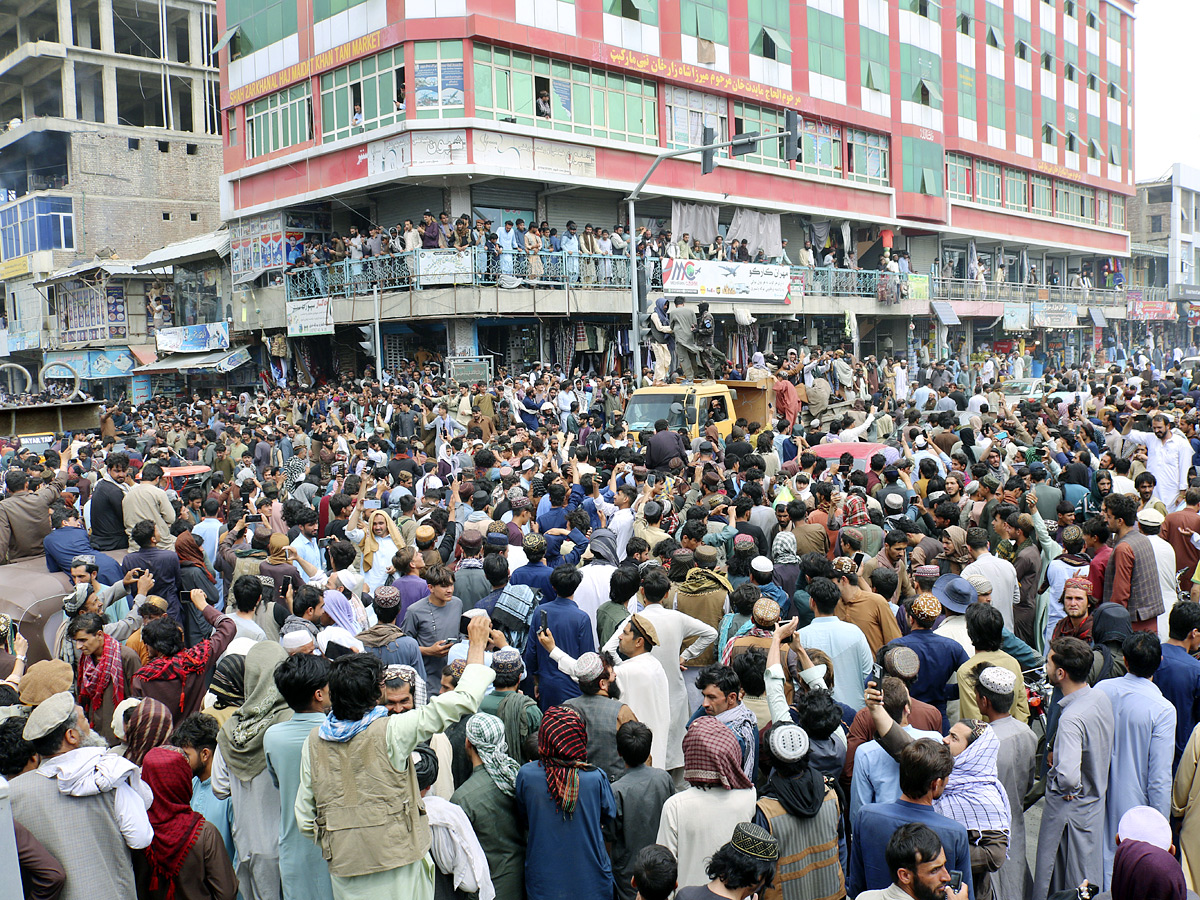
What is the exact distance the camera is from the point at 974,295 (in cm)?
4447

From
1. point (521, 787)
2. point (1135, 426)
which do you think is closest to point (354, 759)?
point (521, 787)

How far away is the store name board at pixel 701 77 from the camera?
28984 millimetres

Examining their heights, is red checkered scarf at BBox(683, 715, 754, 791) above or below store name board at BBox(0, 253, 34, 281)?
below

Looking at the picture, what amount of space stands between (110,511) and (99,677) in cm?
449

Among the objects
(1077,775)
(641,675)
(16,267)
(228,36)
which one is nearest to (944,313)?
(228,36)

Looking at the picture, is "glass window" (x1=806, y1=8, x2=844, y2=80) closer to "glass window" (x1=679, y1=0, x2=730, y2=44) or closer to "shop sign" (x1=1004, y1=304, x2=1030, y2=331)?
"glass window" (x1=679, y1=0, x2=730, y2=44)

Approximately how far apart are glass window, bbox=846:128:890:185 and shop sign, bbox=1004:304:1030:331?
1054 cm

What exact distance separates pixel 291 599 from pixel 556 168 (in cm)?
2231

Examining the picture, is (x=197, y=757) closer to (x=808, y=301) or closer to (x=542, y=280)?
(x=542, y=280)

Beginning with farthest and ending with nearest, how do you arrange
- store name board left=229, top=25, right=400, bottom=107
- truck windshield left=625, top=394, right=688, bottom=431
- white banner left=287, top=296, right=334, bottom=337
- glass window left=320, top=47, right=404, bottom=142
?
white banner left=287, top=296, right=334, bottom=337
store name board left=229, top=25, right=400, bottom=107
glass window left=320, top=47, right=404, bottom=142
truck windshield left=625, top=394, right=688, bottom=431

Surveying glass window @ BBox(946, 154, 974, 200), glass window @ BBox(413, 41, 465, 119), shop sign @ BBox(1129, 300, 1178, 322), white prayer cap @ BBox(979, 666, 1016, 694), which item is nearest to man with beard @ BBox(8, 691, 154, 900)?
white prayer cap @ BBox(979, 666, 1016, 694)

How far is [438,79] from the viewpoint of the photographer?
25.4 metres

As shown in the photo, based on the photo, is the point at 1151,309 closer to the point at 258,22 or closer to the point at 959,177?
the point at 959,177

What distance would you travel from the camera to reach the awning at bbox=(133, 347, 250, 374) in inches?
1221
